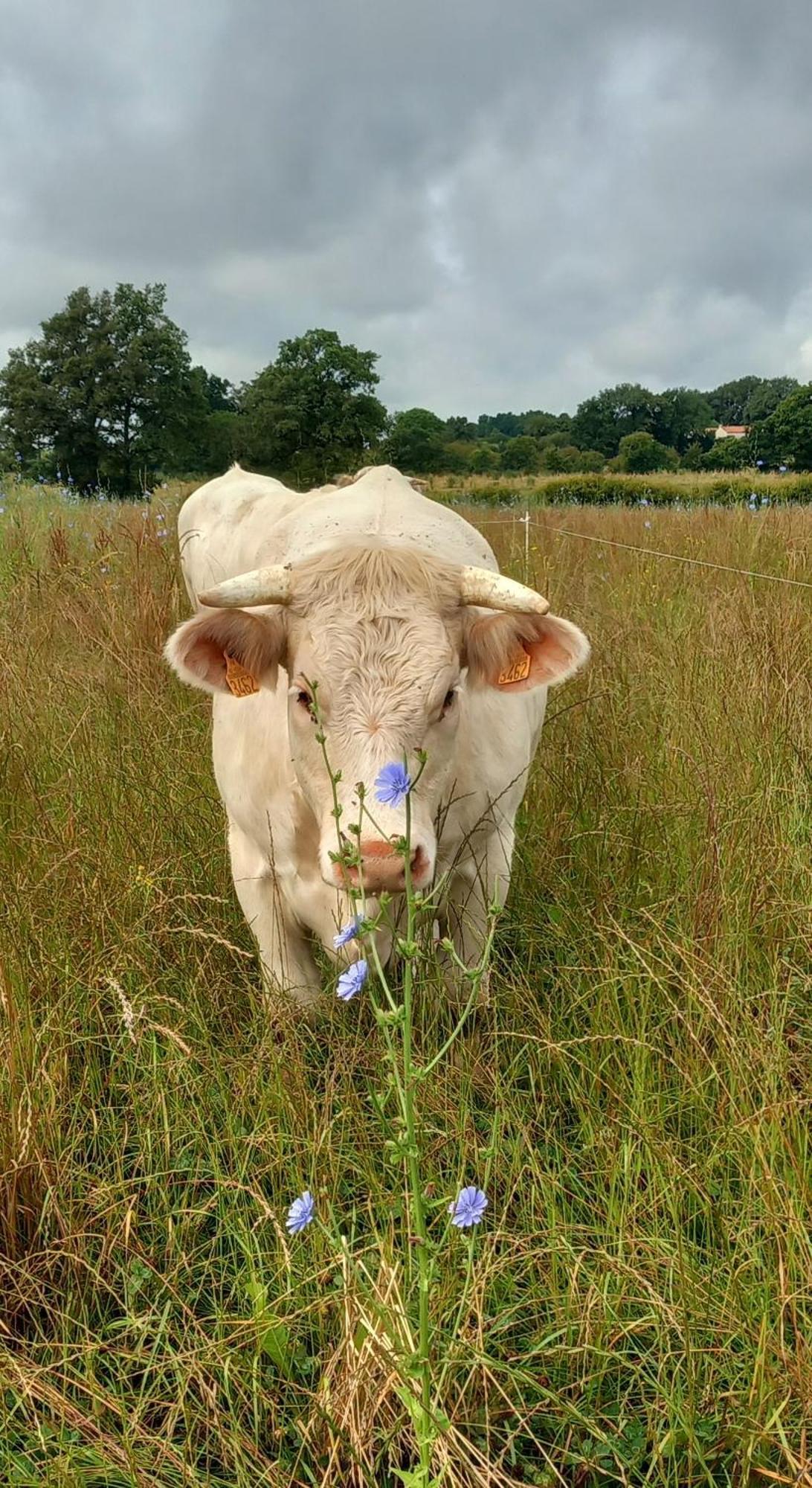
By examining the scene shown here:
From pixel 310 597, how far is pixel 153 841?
3.60ft

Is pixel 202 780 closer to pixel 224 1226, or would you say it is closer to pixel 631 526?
pixel 224 1226

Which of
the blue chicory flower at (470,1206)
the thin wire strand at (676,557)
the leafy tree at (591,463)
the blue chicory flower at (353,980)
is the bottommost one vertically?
the blue chicory flower at (470,1206)

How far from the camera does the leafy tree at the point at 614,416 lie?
79625 millimetres

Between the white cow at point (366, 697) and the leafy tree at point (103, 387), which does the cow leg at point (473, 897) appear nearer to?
the white cow at point (366, 697)

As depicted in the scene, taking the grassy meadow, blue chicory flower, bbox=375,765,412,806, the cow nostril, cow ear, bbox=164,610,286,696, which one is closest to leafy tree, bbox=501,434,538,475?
the grassy meadow

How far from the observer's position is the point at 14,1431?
1.40m

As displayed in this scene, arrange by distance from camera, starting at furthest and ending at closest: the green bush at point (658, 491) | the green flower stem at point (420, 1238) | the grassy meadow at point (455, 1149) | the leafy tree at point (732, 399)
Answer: the leafy tree at point (732, 399) < the green bush at point (658, 491) < the grassy meadow at point (455, 1149) < the green flower stem at point (420, 1238)

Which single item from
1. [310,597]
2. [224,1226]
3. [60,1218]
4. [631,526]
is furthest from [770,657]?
[631,526]

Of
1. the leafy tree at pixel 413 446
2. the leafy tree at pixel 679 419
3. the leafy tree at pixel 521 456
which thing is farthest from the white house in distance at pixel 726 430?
the leafy tree at pixel 413 446

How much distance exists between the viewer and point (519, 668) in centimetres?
235

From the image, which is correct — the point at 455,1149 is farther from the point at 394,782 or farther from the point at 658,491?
the point at 658,491

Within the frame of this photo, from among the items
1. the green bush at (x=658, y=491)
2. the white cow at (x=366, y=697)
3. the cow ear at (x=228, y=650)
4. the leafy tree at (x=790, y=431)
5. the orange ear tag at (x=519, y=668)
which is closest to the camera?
the white cow at (x=366, y=697)

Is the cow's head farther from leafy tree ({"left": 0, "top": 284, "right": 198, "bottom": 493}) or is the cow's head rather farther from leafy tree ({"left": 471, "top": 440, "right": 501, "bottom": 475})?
leafy tree ({"left": 0, "top": 284, "right": 198, "bottom": 493})

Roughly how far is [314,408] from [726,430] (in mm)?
45905
